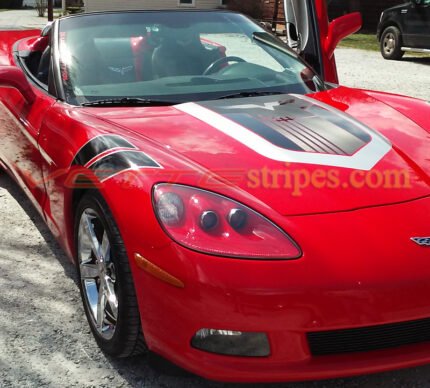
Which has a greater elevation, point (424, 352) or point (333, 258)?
point (333, 258)

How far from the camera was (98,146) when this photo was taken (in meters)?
2.59

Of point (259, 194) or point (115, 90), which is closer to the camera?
point (259, 194)

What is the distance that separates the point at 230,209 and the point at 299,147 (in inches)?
20.8

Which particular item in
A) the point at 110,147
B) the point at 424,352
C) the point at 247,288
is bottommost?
the point at 424,352

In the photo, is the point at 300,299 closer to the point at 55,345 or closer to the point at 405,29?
the point at 55,345

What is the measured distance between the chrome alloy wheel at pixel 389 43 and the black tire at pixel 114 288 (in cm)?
1306

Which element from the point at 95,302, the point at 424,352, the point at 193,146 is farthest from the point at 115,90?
the point at 424,352

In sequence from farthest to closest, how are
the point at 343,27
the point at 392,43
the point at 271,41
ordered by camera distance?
the point at 392,43 < the point at 343,27 < the point at 271,41

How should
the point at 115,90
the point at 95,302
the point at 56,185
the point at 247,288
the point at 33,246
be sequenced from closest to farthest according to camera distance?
the point at 247,288, the point at 95,302, the point at 56,185, the point at 115,90, the point at 33,246

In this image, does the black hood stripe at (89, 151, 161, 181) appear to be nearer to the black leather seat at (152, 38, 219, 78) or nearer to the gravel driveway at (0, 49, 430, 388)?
the gravel driveway at (0, 49, 430, 388)

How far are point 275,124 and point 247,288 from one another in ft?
3.33

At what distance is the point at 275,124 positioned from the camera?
2.82m

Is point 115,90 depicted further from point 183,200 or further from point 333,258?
point 333,258

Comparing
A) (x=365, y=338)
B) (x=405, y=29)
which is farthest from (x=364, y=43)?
(x=365, y=338)
